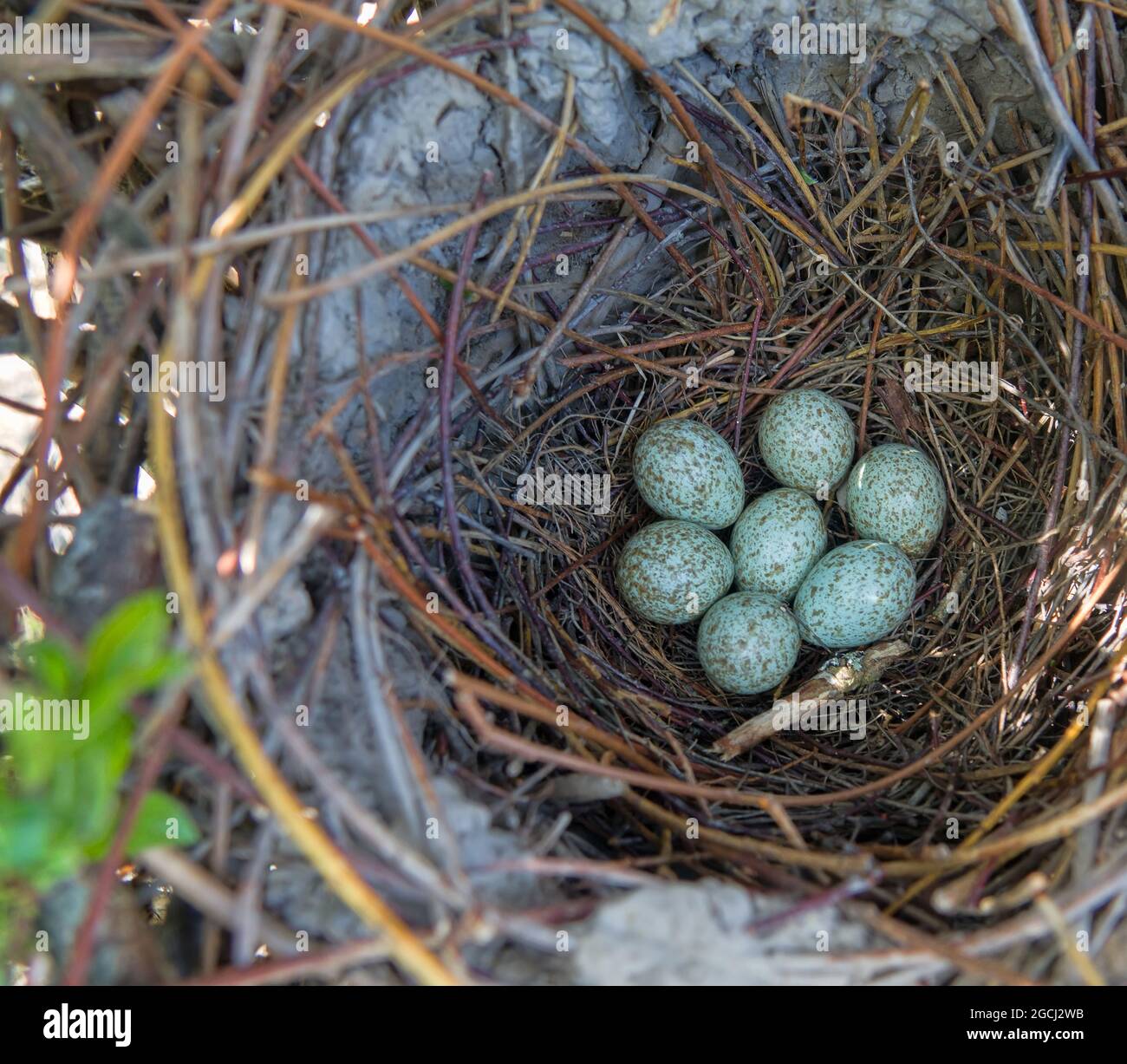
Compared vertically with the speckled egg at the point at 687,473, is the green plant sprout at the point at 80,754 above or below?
below

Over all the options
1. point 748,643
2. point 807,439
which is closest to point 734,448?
point 807,439

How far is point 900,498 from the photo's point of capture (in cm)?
204

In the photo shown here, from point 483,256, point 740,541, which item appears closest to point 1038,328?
point 740,541

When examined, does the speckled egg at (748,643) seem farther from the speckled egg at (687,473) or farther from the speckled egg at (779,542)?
the speckled egg at (687,473)

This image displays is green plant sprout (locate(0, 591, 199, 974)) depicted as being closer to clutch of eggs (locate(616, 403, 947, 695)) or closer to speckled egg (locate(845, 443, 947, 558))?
clutch of eggs (locate(616, 403, 947, 695))

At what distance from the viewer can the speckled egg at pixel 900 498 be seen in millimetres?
2039

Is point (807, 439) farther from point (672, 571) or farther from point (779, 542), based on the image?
point (672, 571)

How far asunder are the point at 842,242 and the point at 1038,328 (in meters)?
0.48

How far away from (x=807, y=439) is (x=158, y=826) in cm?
155

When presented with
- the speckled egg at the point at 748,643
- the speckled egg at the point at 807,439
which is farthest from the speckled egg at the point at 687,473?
the speckled egg at the point at 748,643

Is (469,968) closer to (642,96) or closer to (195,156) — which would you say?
(195,156)

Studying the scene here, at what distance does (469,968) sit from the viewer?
116 cm

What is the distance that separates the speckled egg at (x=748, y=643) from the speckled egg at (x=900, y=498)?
30 centimetres

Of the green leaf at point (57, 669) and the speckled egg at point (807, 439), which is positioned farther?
the speckled egg at point (807, 439)
